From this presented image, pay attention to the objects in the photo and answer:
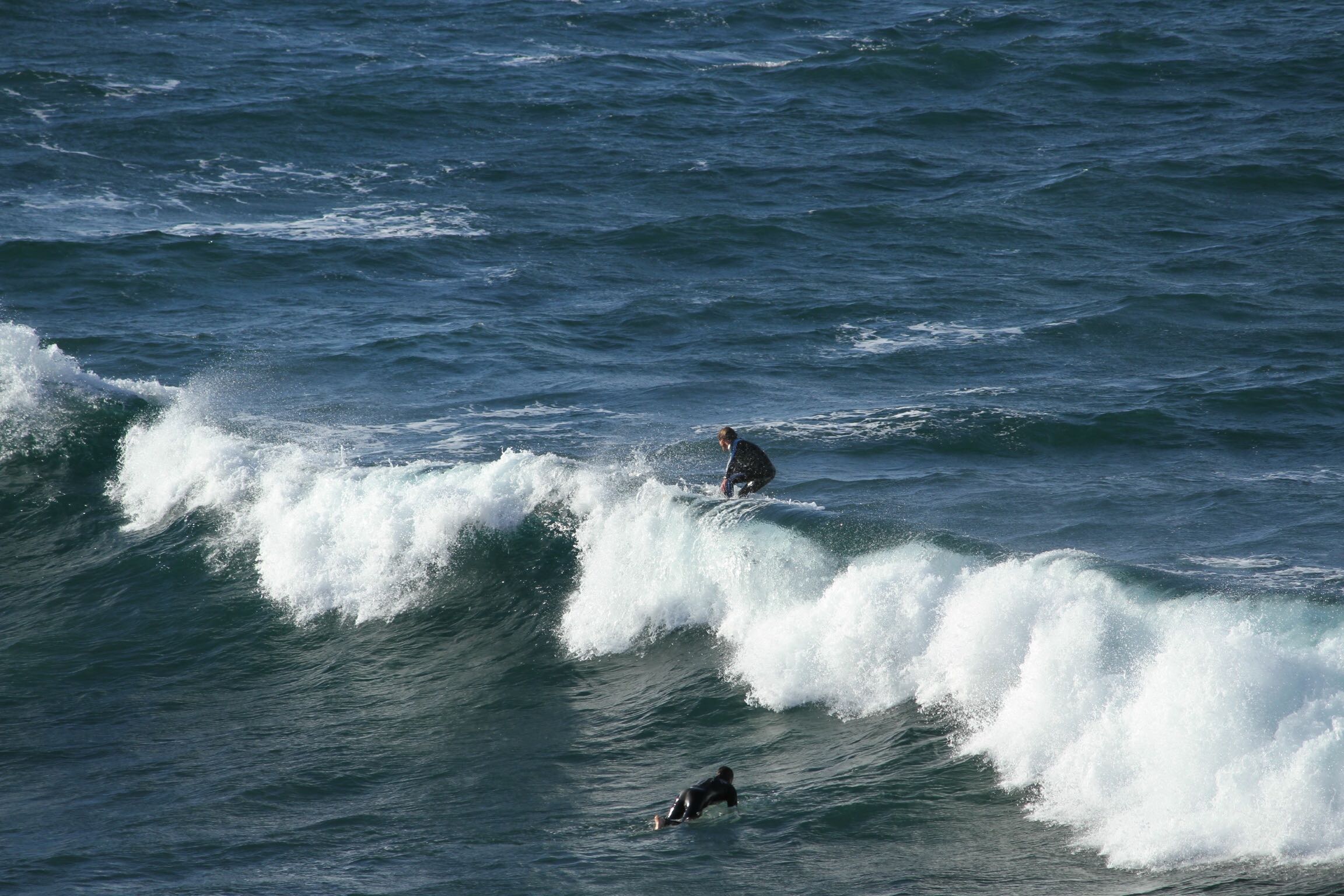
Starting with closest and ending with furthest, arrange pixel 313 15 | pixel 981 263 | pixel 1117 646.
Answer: pixel 1117 646
pixel 981 263
pixel 313 15

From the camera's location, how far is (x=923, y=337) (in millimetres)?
25328

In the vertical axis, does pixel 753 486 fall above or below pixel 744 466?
below

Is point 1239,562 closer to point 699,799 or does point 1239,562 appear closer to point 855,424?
point 855,424

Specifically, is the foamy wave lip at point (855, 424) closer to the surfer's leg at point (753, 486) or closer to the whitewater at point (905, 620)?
the surfer's leg at point (753, 486)

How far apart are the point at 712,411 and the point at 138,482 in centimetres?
880

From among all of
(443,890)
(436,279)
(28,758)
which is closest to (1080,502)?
(443,890)

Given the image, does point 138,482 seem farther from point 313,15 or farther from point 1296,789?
point 313,15

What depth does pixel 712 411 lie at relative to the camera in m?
22.3

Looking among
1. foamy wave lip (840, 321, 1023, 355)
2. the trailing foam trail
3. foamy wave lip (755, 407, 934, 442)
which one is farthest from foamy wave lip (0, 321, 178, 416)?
foamy wave lip (840, 321, 1023, 355)

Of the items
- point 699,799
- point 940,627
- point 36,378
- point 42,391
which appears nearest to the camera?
point 699,799

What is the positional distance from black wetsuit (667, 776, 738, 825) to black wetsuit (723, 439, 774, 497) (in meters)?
5.16

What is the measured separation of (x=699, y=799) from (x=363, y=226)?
75.6ft

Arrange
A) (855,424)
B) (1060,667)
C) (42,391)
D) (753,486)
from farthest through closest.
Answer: (42,391)
(855,424)
(753,486)
(1060,667)

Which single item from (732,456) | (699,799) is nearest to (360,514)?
(732,456)
